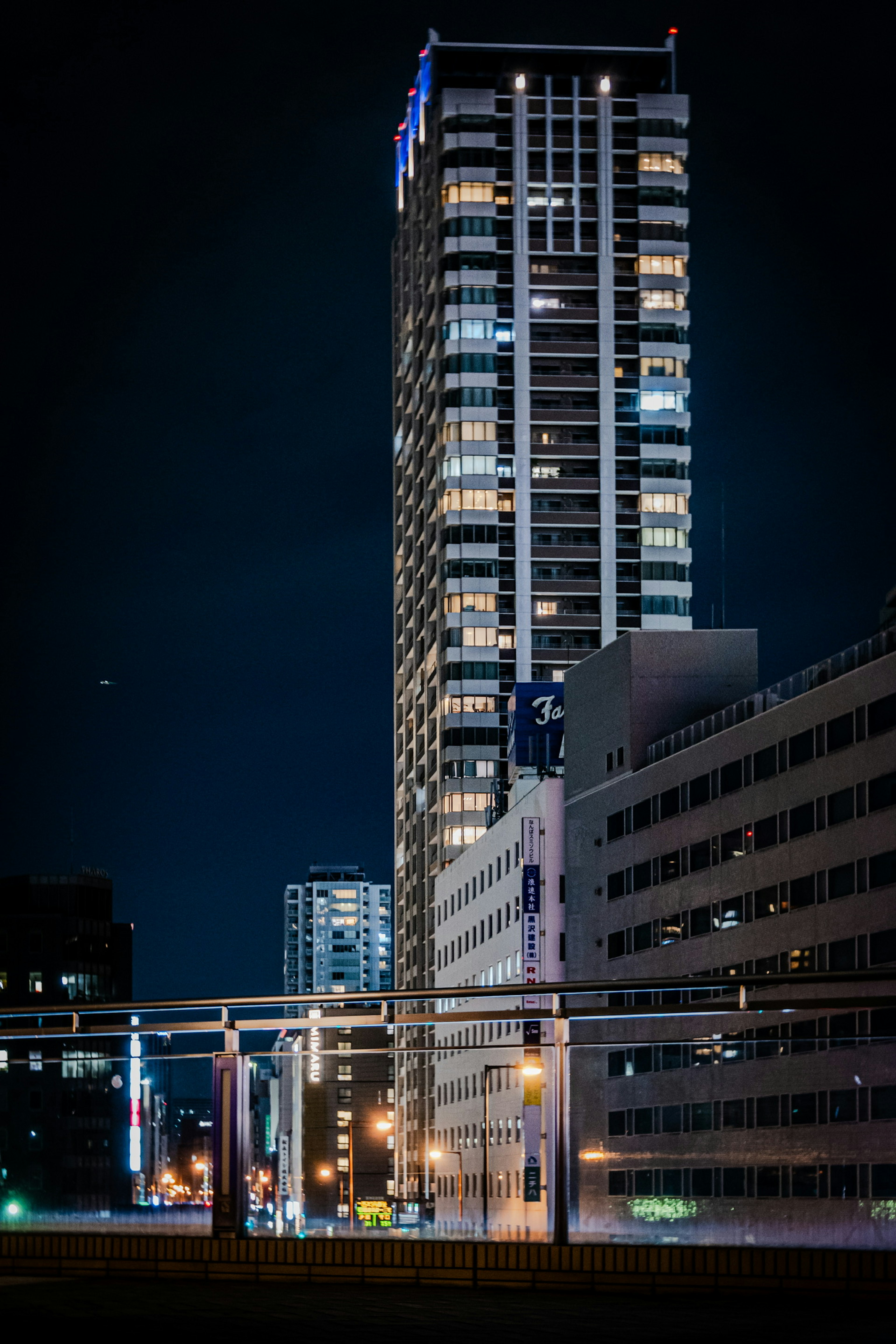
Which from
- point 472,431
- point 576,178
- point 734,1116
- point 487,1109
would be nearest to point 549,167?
point 576,178

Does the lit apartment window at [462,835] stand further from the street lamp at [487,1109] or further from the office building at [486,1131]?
the street lamp at [487,1109]

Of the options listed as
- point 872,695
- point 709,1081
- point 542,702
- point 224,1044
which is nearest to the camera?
point 709,1081

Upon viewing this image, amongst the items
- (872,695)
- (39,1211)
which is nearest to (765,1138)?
(39,1211)

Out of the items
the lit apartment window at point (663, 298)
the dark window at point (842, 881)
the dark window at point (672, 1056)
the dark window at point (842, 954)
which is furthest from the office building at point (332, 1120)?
the lit apartment window at point (663, 298)

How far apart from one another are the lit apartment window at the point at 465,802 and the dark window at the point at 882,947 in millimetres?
94927

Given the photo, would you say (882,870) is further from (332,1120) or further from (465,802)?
(465,802)

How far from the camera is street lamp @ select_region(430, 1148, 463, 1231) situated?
63.5 feet

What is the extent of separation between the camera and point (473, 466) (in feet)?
586

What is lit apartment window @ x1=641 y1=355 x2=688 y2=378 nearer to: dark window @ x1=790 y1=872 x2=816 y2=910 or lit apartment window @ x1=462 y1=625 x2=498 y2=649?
lit apartment window @ x1=462 y1=625 x2=498 y2=649

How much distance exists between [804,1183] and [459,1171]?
13.1ft

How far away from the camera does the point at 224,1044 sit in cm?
2072

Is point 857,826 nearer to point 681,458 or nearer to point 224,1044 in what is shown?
point 224,1044

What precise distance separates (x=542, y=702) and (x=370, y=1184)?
11589 cm

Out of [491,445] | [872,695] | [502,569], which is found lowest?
[872,695]
